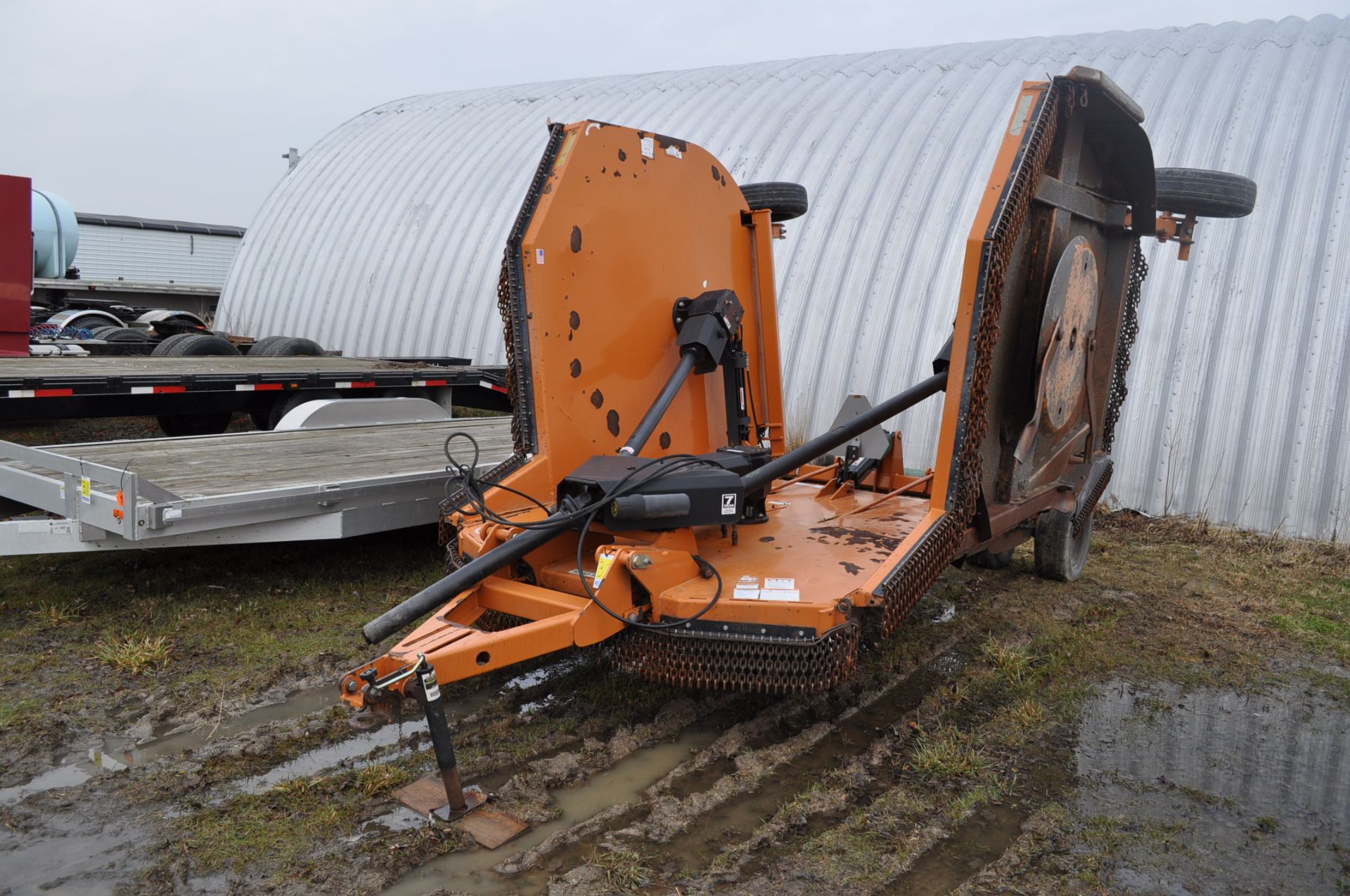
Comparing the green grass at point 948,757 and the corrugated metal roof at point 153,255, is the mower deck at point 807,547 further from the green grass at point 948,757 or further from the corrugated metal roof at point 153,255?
the corrugated metal roof at point 153,255

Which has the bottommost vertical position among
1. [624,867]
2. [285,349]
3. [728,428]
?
[624,867]

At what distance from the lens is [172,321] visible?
13.8 meters

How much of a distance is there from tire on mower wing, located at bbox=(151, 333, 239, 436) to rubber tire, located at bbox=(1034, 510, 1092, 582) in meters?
7.59

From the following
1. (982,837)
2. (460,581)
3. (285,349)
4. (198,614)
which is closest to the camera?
(982,837)

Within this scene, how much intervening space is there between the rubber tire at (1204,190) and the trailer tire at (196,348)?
8.90m

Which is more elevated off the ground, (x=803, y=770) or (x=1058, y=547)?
(x=1058, y=547)

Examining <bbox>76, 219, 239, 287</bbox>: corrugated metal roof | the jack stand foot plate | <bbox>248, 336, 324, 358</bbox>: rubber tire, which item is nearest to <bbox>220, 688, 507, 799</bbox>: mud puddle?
the jack stand foot plate

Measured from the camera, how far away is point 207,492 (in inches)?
181

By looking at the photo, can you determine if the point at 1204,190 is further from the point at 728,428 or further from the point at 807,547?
the point at 807,547

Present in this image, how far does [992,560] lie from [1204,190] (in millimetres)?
2407

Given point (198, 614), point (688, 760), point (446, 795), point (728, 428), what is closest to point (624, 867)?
point (446, 795)

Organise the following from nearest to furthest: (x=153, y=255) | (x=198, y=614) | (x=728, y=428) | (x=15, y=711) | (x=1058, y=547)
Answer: (x=15, y=711)
(x=198, y=614)
(x=728, y=428)
(x=1058, y=547)
(x=153, y=255)

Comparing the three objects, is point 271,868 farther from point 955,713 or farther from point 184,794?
point 955,713

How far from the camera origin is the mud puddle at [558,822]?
2711mm
